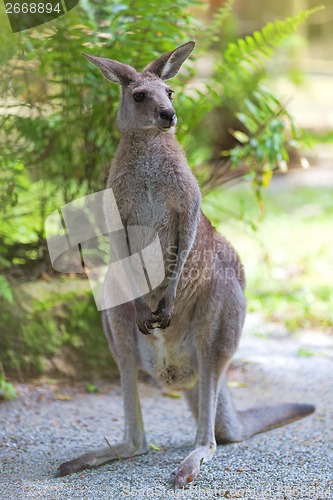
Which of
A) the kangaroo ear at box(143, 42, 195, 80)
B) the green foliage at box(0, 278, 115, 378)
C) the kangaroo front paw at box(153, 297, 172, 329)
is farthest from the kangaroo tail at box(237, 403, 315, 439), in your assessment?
the kangaroo ear at box(143, 42, 195, 80)

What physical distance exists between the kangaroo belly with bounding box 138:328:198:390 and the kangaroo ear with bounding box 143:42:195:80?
1134mm

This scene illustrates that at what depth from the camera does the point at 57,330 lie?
4652 mm

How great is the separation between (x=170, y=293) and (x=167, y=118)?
73cm

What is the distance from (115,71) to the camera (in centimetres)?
311

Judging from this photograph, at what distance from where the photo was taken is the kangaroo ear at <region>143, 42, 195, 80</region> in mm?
3174

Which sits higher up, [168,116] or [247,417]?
[168,116]

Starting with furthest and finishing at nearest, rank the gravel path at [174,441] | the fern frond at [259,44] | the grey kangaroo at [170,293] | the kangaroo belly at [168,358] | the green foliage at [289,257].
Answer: the green foliage at [289,257] < the fern frond at [259,44] < the kangaroo belly at [168,358] < the grey kangaroo at [170,293] < the gravel path at [174,441]

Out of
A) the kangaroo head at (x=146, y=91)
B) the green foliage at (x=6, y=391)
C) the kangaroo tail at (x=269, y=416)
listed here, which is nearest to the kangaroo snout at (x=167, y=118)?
the kangaroo head at (x=146, y=91)

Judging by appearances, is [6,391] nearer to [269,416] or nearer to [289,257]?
[269,416]

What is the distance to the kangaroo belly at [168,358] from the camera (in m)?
3.42

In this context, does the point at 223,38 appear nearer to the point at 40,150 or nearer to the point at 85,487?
the point at 40,150

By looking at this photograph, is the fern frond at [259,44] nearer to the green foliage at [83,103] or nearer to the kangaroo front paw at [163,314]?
the green foliage at [83,103]

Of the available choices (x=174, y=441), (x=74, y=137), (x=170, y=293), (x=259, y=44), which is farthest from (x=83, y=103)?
(x=174, y=441)

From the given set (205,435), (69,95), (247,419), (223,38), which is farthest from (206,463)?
(223,38)
